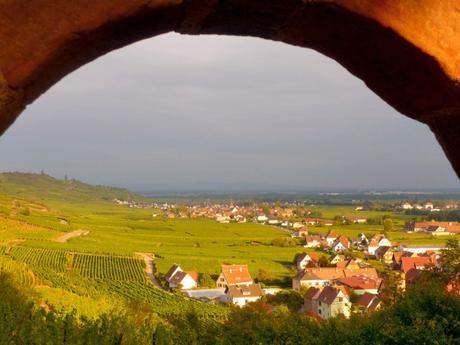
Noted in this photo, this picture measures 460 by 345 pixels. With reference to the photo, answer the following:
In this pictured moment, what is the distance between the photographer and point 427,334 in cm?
1023

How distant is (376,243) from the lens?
220 feet

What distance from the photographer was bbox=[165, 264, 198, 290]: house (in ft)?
146

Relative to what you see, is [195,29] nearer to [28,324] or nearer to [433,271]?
[28,324]

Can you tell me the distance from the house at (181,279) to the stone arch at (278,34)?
140 ft

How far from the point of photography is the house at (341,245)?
6893cm

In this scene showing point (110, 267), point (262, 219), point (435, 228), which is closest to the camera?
point (110, 267)

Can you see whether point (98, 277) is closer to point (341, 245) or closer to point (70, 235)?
point (70, 235)

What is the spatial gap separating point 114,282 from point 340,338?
3295 centimetres

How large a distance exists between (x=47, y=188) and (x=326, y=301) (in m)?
149

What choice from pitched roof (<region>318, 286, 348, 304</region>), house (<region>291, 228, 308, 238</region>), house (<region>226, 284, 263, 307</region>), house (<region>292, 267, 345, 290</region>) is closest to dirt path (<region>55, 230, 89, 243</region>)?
house (<region>226, 284, 263, 307</region>)

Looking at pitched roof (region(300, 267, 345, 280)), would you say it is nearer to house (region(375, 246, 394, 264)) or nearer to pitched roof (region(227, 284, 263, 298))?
pitched roof (region(227, 284, 263, 298))

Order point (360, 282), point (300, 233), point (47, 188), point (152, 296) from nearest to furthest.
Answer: point (152, 296)
point (360, 282)
point (300, 233)
point (47, 188)

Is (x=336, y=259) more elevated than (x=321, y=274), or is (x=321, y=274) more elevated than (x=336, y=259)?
(x=321, y=274)

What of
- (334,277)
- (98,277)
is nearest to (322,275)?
(334,277)
